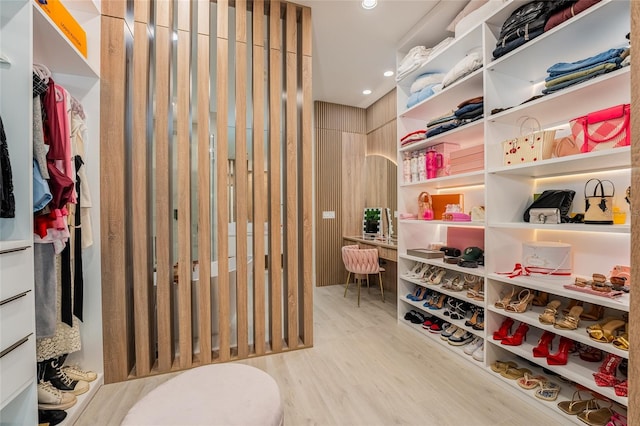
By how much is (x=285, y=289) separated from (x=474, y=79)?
2197mm

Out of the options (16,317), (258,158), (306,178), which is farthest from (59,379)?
(306,178)

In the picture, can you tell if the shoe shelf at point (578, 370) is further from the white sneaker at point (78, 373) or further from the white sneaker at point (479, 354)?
the white sneaker at point (78, 373)

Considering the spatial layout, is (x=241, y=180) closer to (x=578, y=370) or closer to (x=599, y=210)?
(x=599, y=210)

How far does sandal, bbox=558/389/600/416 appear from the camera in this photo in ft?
5.25

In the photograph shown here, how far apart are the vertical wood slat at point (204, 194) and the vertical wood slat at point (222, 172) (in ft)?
0.25

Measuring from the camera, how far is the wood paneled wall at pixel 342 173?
4.41 metres

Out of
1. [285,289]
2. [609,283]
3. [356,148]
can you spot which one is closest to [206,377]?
[285,289]

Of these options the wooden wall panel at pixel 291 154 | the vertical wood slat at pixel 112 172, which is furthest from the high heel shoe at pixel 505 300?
the vertical wood slat at pixel 112 172

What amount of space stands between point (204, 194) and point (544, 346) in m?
2.44

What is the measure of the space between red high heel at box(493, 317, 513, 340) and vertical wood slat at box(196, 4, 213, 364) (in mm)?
2046

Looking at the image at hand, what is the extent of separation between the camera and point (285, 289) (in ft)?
7.97

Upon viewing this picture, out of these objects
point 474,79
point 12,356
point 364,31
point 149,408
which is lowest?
point 149,408

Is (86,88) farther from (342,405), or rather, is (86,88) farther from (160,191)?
(342,405)

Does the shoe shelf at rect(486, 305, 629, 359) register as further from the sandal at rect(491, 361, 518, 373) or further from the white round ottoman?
the white round ottoman
